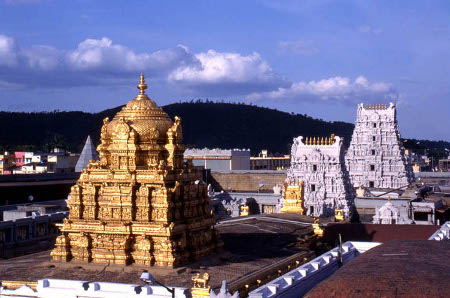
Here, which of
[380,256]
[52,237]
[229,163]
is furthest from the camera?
[229,163]

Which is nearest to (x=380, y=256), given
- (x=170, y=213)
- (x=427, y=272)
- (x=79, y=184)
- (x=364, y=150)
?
(x=427, y=272)

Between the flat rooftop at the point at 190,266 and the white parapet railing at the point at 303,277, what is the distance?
5.07 ft

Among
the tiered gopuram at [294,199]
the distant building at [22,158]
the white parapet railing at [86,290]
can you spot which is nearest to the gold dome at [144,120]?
the white parapet railing at [86,290]

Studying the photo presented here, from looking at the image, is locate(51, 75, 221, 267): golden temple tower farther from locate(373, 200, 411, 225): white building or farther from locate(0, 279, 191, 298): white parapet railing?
locate(373, 200, 411, 225): white building

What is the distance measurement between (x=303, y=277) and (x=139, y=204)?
6172mm

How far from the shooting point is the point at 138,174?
915 inches

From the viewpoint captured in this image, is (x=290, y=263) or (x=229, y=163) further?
(x=229, y=163)

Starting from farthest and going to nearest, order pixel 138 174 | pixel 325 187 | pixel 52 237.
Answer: pixel 325 187, pixel 52 237, pixel 138 174

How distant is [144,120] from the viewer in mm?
24266

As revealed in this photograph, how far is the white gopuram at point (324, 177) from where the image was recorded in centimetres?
6016

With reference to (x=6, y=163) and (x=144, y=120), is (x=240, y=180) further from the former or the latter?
(x=144, y=120)

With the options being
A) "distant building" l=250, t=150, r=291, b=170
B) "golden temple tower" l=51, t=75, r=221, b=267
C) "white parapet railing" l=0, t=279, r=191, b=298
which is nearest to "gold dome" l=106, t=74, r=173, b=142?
"golden temple tower" l=51, t=75, r=221, b=267

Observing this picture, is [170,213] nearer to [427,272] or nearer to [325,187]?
[427,272]

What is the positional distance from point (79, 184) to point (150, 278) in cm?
875
